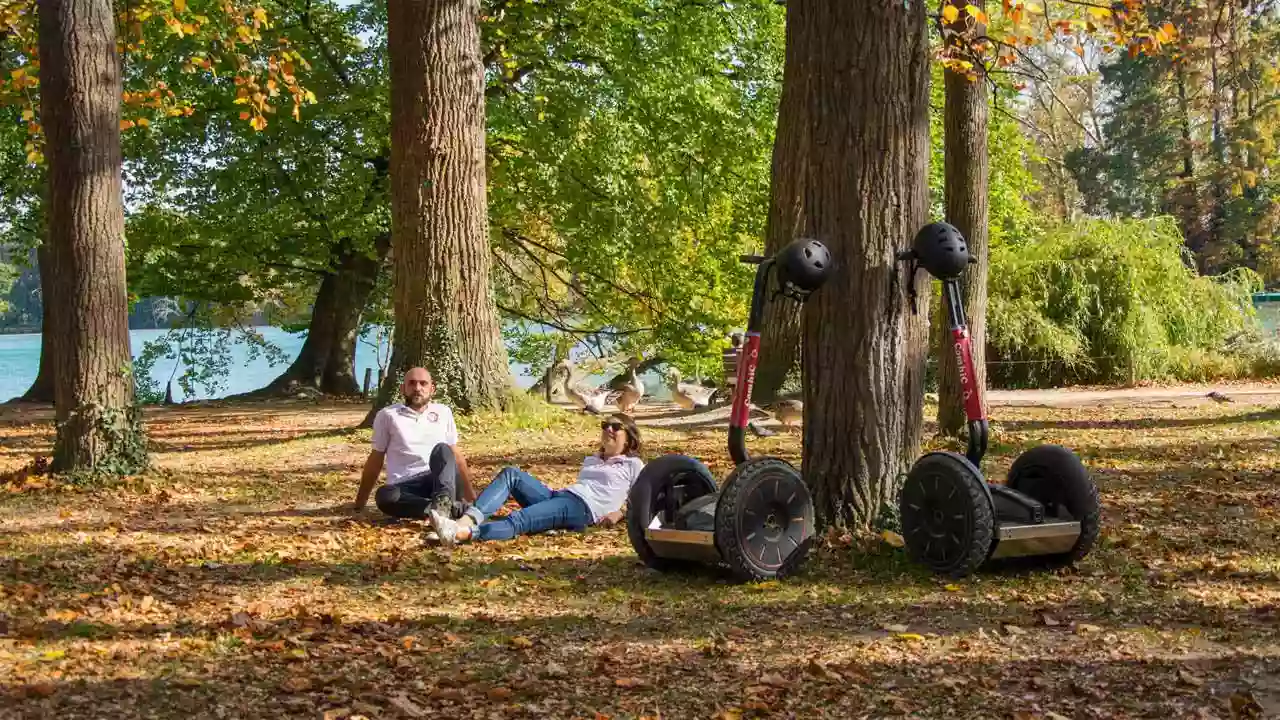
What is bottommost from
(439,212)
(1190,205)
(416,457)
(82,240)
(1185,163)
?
(416,457)

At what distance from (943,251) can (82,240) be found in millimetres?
7648

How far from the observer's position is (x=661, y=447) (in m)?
13.3

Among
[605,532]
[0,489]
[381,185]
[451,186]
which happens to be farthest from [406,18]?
[381,185]

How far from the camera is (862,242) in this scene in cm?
748

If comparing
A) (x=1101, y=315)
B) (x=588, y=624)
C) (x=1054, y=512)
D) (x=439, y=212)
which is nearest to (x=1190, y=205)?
(x=1101, y=315)

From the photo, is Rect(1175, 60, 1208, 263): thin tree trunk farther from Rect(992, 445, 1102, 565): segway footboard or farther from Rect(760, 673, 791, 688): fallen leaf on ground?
Rect(760, 673, 791, 688): fallen leaf on ground

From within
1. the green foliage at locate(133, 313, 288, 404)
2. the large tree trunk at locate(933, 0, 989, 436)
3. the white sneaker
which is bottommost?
the white sneaker

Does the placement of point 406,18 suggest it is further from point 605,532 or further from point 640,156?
point 640,156

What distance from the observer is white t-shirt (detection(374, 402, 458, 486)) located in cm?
927

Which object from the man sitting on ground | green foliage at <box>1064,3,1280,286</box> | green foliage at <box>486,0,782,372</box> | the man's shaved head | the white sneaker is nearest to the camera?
the white sneaker

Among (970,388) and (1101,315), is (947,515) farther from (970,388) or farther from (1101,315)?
(1101,315)

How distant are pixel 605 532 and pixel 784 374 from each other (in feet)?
20.5

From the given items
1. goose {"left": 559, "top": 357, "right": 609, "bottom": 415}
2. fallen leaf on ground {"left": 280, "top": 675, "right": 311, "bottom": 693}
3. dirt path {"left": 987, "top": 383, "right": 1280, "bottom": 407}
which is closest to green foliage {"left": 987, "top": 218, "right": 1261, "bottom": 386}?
dirt path {"left": 987, "top": 383, "right": 1280, "bottom": 407}

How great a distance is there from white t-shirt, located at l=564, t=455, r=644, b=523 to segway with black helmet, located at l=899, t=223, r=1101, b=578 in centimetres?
255
